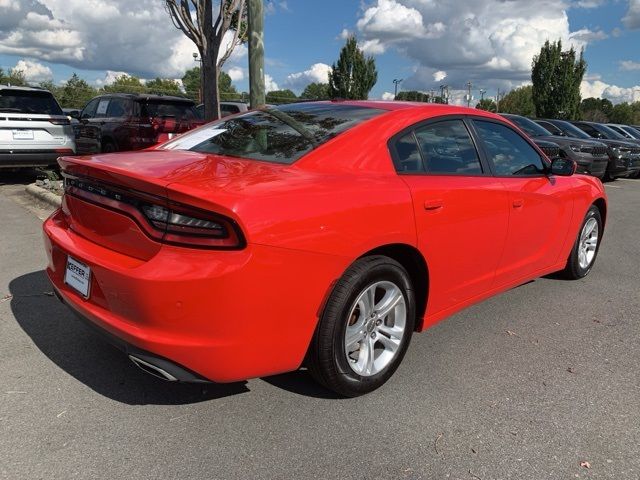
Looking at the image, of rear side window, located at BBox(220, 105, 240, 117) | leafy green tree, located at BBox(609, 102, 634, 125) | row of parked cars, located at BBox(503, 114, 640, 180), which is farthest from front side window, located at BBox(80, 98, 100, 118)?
leafy green tree, located at BBox(609, 102, 634, 125)

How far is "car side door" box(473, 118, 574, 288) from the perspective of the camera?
3.68 metres

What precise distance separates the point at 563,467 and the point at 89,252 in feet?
7.89

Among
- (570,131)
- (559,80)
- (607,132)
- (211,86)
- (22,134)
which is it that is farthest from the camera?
(559,80)

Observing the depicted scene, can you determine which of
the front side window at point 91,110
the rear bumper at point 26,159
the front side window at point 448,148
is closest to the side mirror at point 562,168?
the front side window at point 448,148

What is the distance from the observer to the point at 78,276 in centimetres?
264

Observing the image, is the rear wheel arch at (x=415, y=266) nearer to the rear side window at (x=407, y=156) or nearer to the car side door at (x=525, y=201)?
the rear side window at (x=407, y=156)

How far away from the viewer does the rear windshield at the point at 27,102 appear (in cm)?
935

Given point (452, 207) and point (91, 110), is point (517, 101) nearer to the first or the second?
point (91, 110)

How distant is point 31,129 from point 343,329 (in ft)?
29.2

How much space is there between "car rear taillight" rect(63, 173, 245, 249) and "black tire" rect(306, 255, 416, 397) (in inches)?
24.2

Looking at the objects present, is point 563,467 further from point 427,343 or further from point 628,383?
point 427,343

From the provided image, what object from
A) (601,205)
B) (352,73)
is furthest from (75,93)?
(601,205)

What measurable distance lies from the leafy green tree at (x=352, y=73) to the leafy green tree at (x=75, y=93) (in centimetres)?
2003

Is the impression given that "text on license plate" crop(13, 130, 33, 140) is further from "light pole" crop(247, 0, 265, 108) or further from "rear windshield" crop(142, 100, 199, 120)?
"light pole" crop(247, 0, 265, 108)
